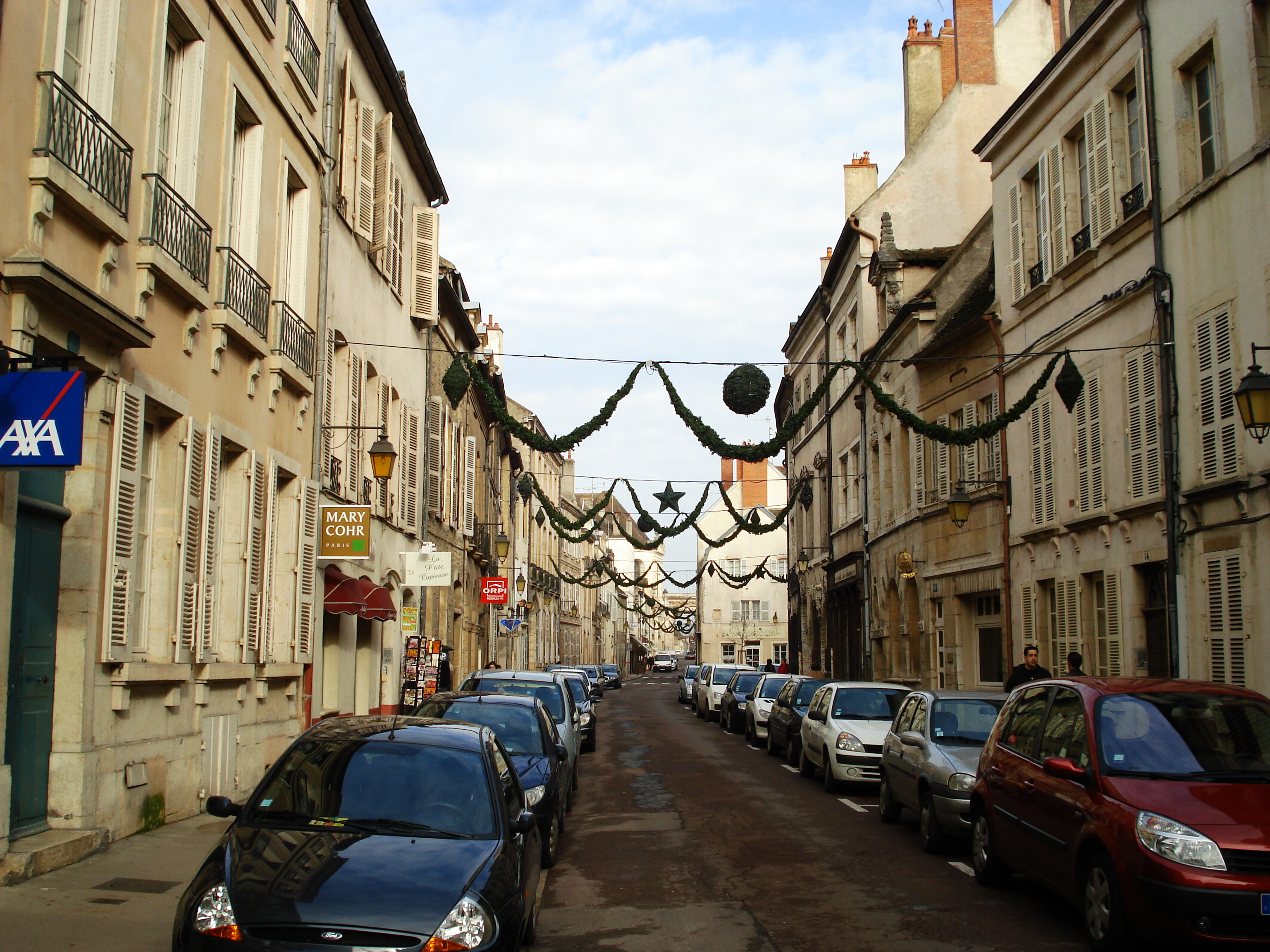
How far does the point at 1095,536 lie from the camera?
59.2 feet

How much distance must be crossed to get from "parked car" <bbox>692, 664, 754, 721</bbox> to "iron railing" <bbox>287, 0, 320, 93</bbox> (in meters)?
20.3

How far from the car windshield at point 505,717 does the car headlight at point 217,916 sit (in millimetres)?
6035

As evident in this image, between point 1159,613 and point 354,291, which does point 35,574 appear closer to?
point 354,291

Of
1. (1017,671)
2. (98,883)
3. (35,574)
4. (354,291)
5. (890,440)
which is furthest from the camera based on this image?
(890,440)

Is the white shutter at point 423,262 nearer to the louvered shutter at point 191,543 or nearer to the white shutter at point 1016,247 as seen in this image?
the white shutter at point 1016,247

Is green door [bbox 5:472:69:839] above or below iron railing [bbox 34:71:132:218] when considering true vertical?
below

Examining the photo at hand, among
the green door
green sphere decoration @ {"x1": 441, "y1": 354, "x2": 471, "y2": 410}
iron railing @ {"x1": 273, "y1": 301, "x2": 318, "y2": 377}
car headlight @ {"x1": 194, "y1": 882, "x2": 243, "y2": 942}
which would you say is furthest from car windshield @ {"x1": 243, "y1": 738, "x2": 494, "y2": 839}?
green sphere decoration @ {"x1": 441, "y1": 354, "x2": 471, "y2": 410}

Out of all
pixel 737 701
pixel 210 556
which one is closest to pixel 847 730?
pixel 210 556

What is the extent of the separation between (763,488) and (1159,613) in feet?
201

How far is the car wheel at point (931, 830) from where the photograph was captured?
1108cm

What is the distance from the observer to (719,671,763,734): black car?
29.4 metres

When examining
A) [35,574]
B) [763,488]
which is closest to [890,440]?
[35,574]

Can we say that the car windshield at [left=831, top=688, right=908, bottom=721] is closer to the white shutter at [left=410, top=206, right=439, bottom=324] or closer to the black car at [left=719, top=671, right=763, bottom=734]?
the black car at [left=719, top=671, right=763, bottom=734]

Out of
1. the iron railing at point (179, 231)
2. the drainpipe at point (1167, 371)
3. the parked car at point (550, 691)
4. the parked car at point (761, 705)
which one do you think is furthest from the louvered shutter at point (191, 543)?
the parked car at point (761, 705)
